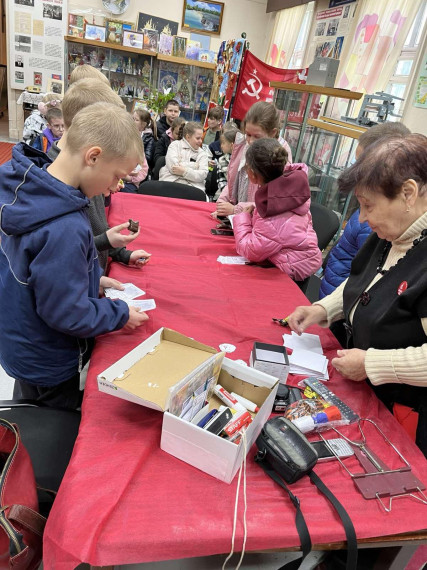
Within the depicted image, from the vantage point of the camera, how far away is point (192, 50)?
7809mm

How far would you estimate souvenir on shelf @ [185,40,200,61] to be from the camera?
7793 mm

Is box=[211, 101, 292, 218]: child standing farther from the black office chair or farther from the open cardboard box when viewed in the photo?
the black office chair

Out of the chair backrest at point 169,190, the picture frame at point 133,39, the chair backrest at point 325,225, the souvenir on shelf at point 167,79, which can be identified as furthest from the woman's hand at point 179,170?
the picture frame at point 133,39

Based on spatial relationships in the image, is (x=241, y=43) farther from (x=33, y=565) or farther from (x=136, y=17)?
(x=33, y=565)

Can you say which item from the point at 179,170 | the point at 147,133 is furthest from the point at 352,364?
the point at 147,133

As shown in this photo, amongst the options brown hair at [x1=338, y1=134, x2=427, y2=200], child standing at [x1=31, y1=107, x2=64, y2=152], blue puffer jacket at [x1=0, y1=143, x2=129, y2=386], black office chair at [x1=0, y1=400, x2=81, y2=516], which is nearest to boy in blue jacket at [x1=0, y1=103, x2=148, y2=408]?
blue puffer jacket at [x1=0, y1=143, x2=129, y2=386]

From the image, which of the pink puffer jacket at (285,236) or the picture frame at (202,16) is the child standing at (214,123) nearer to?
the picture frame at (202,16)

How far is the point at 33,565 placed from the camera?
1021 mm

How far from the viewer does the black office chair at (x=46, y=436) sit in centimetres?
119

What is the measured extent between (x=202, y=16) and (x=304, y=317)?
8.19 m

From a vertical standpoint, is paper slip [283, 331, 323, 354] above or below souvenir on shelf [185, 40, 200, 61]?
below

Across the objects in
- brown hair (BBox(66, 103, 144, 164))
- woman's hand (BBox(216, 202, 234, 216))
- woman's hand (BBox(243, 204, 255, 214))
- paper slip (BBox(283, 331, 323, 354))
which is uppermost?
brown hair (BBox(66, 103, 144, 164))

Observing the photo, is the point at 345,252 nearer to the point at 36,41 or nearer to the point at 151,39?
the point at 151,39

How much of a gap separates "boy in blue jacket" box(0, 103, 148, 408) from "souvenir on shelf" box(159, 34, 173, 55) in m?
7.37
